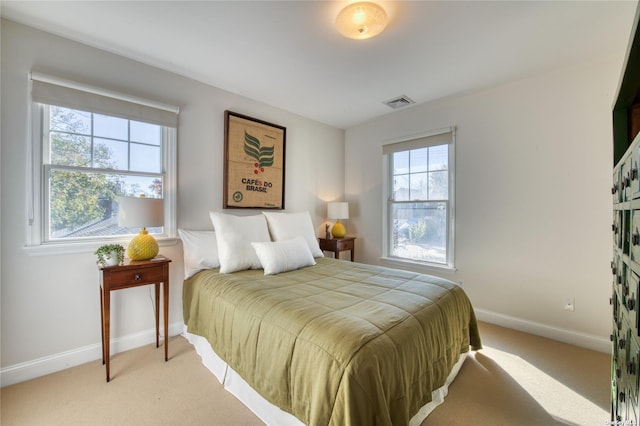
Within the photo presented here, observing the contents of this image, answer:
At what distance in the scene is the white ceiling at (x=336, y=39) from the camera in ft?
5.57

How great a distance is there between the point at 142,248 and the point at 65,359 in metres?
1.00

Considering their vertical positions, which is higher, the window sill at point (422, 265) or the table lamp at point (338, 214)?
the table lamp at point (338, 214)

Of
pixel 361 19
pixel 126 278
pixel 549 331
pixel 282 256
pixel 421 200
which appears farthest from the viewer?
pixel 421 200

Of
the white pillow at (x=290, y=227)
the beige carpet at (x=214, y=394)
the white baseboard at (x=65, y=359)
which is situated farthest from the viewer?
the white pillow at (x=290, y=227)

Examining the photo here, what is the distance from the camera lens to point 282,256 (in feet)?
7.79

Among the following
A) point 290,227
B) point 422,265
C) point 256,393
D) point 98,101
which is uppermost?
point 98,101

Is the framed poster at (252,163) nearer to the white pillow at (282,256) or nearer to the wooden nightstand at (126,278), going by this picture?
the white pillow at (282,256)

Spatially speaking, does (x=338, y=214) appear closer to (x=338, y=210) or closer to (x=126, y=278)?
(x=338, y=210)

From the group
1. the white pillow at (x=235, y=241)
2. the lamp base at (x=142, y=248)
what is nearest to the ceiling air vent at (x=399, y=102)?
the white pillow at (x=235, y=241)

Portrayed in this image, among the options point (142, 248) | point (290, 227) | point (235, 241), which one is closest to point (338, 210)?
point (290, 227)

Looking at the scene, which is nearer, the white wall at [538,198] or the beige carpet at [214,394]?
the beige carpet at [214,394]

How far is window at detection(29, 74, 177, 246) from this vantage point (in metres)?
1.92

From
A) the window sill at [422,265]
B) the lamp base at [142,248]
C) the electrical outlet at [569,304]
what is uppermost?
the lamp base at [142,248]

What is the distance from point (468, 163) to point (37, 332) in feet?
13.6
